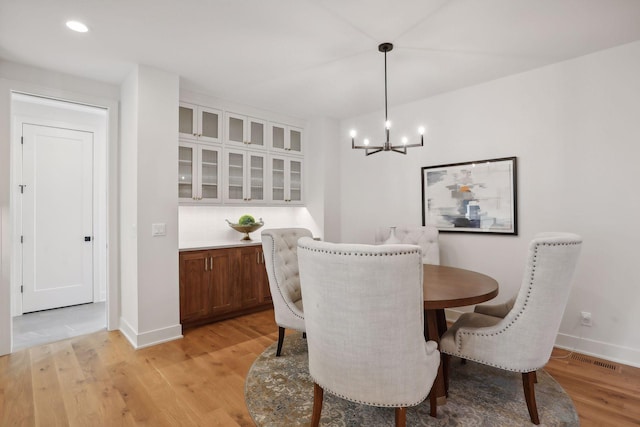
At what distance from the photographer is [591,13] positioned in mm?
2250

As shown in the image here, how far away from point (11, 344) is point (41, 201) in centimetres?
190

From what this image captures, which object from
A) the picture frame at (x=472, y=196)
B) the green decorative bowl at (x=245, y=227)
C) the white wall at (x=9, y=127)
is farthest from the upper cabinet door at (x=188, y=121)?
the picture frame at (x=472, y=196)

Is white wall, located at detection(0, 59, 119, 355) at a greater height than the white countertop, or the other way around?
white wall, located at detection(0, 59, 119, 355)

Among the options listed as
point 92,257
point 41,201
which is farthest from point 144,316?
point 41,201

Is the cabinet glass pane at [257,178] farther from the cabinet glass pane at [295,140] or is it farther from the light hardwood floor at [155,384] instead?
the light hardwood floor at [155,384]

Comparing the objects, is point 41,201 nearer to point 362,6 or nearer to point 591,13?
point 362,6

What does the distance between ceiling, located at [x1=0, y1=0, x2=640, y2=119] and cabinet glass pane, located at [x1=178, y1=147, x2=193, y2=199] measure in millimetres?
732

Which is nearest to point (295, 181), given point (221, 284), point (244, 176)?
point (244, 176)

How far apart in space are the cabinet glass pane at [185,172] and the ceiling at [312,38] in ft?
2.40

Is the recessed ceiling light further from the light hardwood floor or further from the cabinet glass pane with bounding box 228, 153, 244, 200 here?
the light hardwood floor

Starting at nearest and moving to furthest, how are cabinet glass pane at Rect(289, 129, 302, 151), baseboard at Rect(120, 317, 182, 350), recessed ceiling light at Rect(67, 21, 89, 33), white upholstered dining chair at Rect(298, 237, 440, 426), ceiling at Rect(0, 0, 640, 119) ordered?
white upholstered dining chair at Rect(298, 237, 440, 426)
ceiling at Rect(0, 0, 640, 119)
recessed ceiling light at Rect(67, 21, 89, 33)
baseboard at Rect(120, 317, 182, 350)
cabinet glass pane at Rect(289, 129, 302, 151)

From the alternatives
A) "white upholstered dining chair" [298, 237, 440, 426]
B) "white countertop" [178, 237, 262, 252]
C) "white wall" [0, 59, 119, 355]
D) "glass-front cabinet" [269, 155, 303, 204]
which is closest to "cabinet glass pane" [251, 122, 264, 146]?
"glass-front cabinet" [269, 155, 303, 204]

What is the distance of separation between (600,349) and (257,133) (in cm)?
421

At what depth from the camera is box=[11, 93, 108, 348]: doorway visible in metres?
3.92
